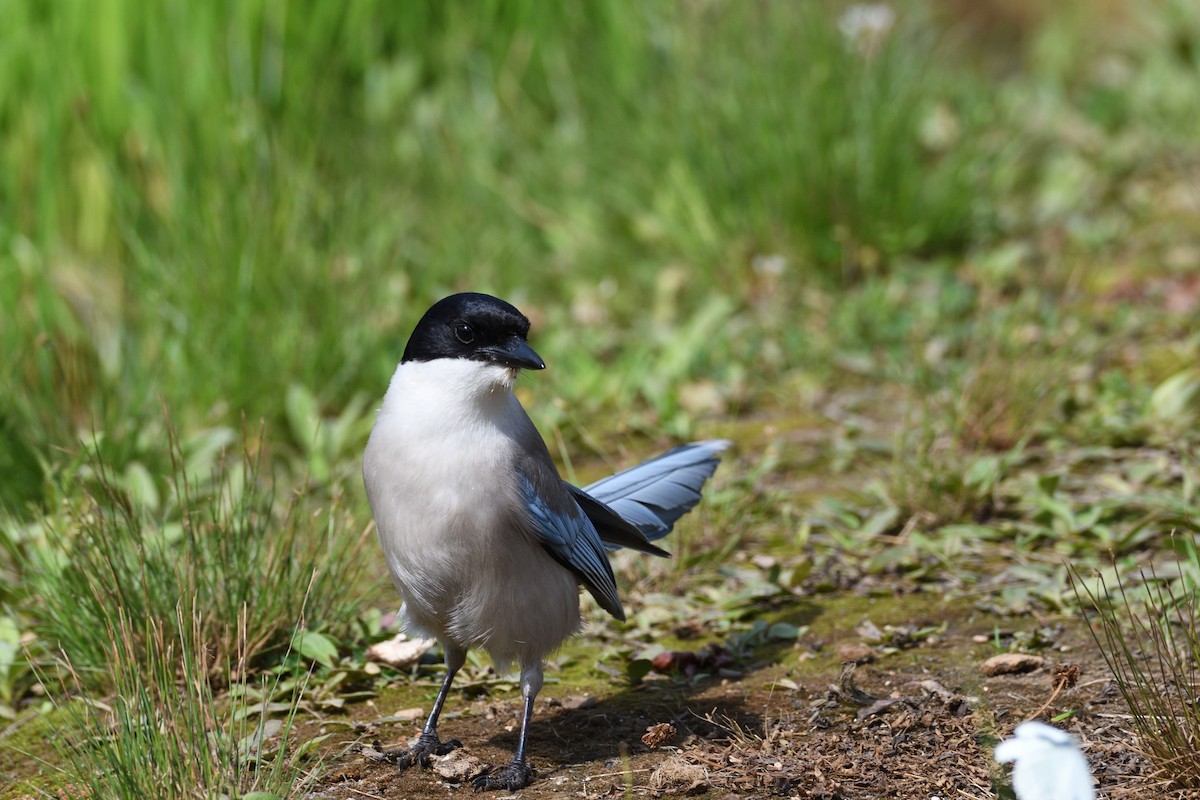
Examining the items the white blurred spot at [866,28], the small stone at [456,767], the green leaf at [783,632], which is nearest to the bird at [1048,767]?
the small stone at [456,767]

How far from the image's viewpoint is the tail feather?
148 inches

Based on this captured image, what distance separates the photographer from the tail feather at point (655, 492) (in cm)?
376

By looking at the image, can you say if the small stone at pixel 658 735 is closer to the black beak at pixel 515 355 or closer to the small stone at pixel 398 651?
the small stone at pixel 398 651

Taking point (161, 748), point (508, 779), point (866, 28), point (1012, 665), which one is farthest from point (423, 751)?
point (866, 28)

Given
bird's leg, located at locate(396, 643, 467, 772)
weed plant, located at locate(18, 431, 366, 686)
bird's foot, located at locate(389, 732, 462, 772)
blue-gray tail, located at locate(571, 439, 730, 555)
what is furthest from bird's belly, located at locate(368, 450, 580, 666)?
weed plant, located at locate(18, 431, 366, 686)

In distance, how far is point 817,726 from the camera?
130 inches

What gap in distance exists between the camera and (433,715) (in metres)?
3.39

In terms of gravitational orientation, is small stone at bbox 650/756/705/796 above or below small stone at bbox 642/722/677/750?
below

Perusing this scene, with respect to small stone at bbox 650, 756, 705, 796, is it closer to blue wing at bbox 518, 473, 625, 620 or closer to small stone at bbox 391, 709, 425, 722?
blue wing at bbox 518, 473, 625, 620

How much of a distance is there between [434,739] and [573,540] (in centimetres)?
60

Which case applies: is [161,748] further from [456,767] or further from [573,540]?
[573,540]

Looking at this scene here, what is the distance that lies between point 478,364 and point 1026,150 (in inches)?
206

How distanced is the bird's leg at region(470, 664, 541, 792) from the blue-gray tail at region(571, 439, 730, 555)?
55 cm

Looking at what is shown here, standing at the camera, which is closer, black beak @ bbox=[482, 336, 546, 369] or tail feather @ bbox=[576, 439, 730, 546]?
black beak @ bbox=[482, 336, 546, 369]
